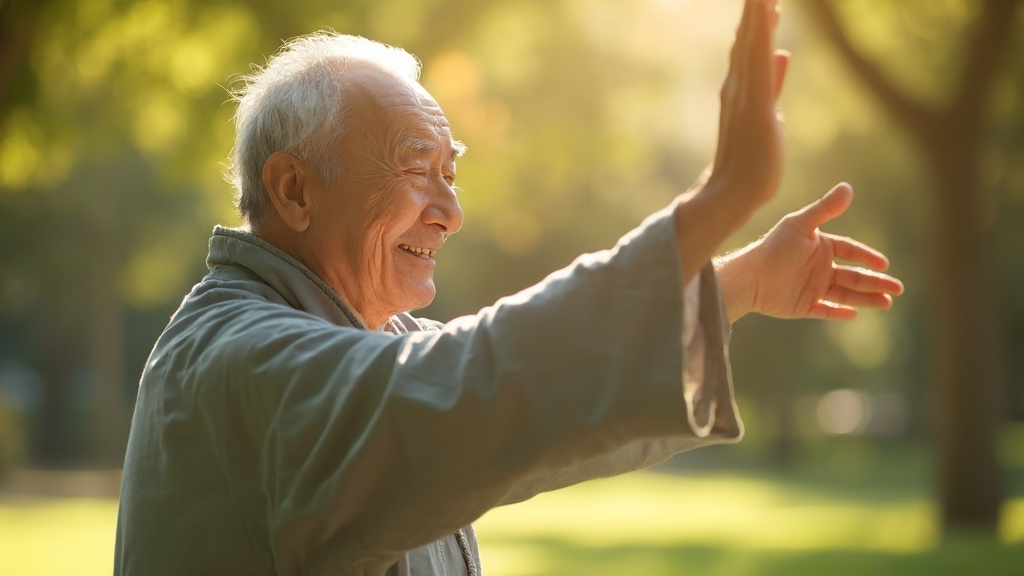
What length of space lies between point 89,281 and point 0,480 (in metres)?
6.25

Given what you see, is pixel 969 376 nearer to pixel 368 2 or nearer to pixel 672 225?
pixel 368 2

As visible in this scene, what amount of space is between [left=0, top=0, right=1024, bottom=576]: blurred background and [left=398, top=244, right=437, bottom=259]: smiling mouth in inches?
201

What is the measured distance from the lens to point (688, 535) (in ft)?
43.1

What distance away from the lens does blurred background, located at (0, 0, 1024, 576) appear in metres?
11.7

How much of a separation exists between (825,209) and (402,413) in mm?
1094

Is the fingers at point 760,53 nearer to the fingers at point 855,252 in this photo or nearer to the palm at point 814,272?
the palm at point 814,272

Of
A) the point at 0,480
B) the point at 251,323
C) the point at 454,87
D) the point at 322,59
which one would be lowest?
the point at 0,480

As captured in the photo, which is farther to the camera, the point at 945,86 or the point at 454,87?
the point at 945,86

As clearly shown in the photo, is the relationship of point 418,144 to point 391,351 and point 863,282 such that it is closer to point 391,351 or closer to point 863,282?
point 391,351

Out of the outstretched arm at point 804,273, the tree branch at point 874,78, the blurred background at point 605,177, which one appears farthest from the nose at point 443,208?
the tree branch at point 874,78

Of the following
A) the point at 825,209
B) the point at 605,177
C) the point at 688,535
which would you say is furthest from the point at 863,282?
the point at 605,177

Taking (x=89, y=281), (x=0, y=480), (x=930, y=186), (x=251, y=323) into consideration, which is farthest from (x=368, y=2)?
(x=89, y=281)

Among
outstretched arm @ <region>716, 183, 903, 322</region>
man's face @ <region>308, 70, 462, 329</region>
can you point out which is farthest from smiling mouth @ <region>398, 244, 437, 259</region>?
outstretched arm @ <region>716, 183, 903, 322</region>

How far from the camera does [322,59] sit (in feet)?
7.91
